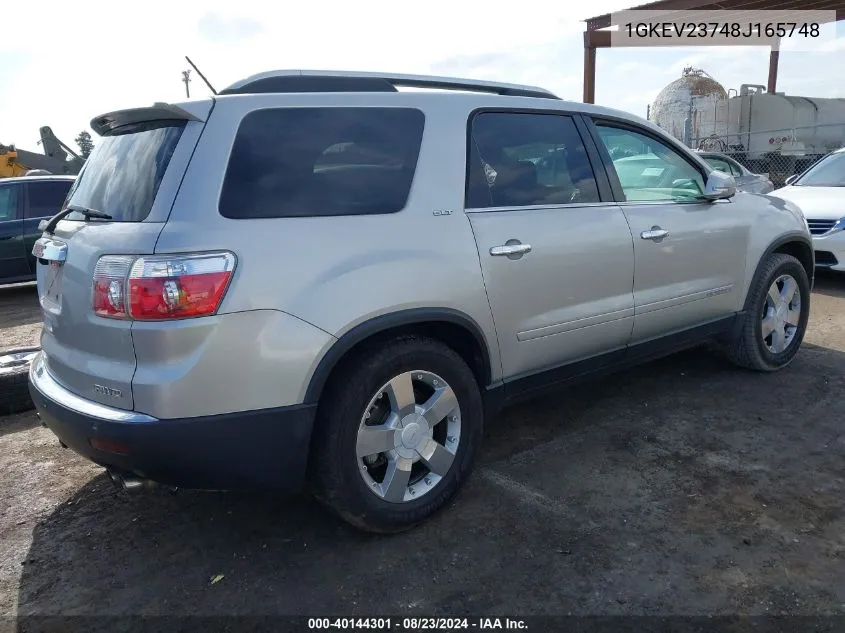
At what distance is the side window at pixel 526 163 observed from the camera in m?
3.12

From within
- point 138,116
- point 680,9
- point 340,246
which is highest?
point 680,9

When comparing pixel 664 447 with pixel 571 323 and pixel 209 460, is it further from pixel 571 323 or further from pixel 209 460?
pixel 209 460

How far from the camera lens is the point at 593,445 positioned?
371cm

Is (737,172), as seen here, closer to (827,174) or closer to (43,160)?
(827,174)

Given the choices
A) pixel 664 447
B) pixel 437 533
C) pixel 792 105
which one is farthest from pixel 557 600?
pixel 792 105

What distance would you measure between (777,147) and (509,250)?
2084 cm

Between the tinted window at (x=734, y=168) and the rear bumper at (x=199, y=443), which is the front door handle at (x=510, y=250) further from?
the tinted window at (x=734, y=168)

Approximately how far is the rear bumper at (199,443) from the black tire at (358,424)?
9cm

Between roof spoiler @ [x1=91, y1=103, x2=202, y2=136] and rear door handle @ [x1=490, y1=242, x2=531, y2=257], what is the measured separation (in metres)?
1.38

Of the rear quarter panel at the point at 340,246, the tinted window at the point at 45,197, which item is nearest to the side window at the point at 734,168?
the rear quarter panel at the point at 340,246

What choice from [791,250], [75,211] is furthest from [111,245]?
[791,250]

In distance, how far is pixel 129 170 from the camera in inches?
105

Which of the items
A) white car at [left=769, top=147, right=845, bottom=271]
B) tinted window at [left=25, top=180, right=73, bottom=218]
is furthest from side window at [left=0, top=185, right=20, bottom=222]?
white car at [left=769, top=147, right=845, bottom=271]

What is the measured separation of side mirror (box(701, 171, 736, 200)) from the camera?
411cm
